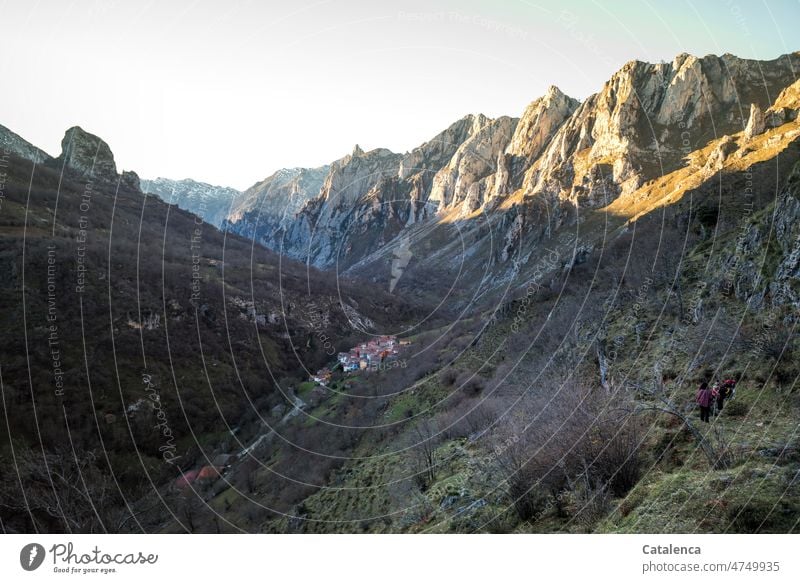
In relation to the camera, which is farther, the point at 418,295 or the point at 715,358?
the point at 418,295

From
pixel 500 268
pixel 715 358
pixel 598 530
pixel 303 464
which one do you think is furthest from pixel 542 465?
pixel 500 268

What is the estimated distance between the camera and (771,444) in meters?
9.22

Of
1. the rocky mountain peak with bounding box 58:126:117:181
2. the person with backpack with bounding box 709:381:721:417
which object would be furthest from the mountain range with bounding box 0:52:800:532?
the rocky mountain peak with bounding box 58:126:117:181

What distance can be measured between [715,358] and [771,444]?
6.15 m

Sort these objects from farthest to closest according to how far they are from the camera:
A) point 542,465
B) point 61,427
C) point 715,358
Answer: point 61,427, point 715,358, point 542,465

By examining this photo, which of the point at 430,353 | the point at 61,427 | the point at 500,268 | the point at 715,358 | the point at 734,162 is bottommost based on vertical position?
the point at 61,427

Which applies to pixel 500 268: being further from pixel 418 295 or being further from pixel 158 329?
pixel 158 329

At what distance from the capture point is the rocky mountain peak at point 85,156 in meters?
170

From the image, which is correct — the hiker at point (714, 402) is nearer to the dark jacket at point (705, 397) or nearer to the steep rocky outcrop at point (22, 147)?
the dark jacket at point (705, 397)

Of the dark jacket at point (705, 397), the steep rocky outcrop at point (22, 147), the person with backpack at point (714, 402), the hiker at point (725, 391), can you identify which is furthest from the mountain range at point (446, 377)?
the steep rocky outcrop at point (22, 147)
